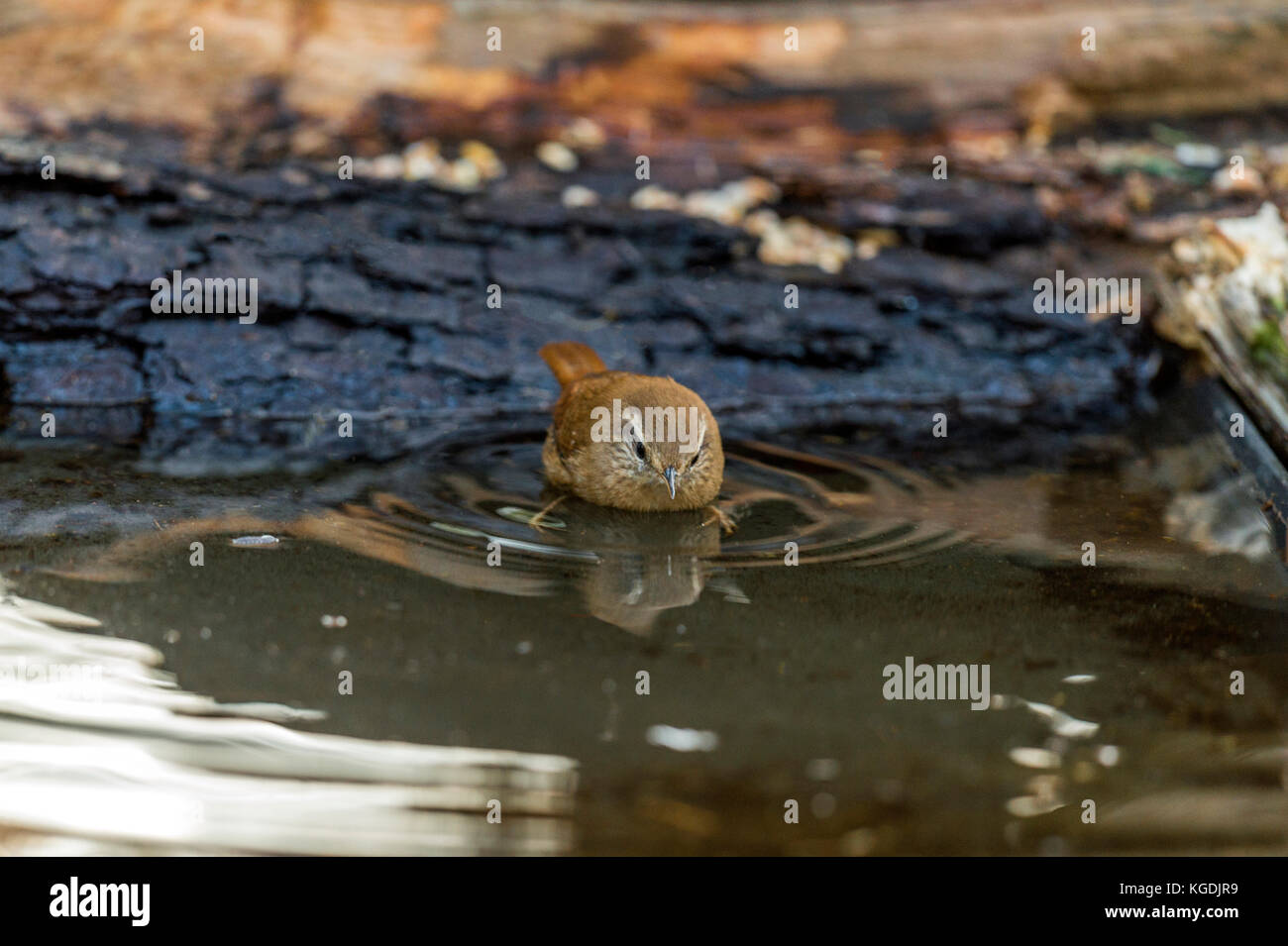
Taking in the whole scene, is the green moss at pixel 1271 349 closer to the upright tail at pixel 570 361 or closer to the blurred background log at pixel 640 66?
the blurred background log at pixel 640 66

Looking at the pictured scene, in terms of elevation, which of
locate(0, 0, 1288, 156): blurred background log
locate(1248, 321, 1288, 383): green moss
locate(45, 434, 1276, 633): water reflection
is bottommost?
locate(45, 434, 1276, 633): water reflection

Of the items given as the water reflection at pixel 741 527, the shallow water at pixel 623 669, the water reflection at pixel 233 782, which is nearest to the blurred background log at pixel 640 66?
the water reflection at pixel 741 527

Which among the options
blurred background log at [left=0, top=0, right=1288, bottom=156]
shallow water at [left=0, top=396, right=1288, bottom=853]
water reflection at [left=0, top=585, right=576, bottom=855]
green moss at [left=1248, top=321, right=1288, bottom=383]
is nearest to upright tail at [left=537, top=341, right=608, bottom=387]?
shallow water at [left=0, top=396, right=1288, bottom=853]

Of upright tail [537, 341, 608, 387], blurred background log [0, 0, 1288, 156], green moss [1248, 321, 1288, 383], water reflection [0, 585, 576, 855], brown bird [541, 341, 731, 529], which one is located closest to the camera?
water reflection [0, 585, 576, 855]

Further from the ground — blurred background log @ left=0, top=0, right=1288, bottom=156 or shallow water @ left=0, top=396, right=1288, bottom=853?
blurred background log @ left=0, top=0, right=1288, bottom=156

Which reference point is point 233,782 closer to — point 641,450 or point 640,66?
point 641,450

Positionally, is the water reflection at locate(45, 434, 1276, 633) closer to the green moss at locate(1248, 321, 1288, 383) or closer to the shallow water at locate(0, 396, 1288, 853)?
the shallow water at locate(0, 396, 1288, 853)

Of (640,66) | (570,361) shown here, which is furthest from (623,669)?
(640,66)
